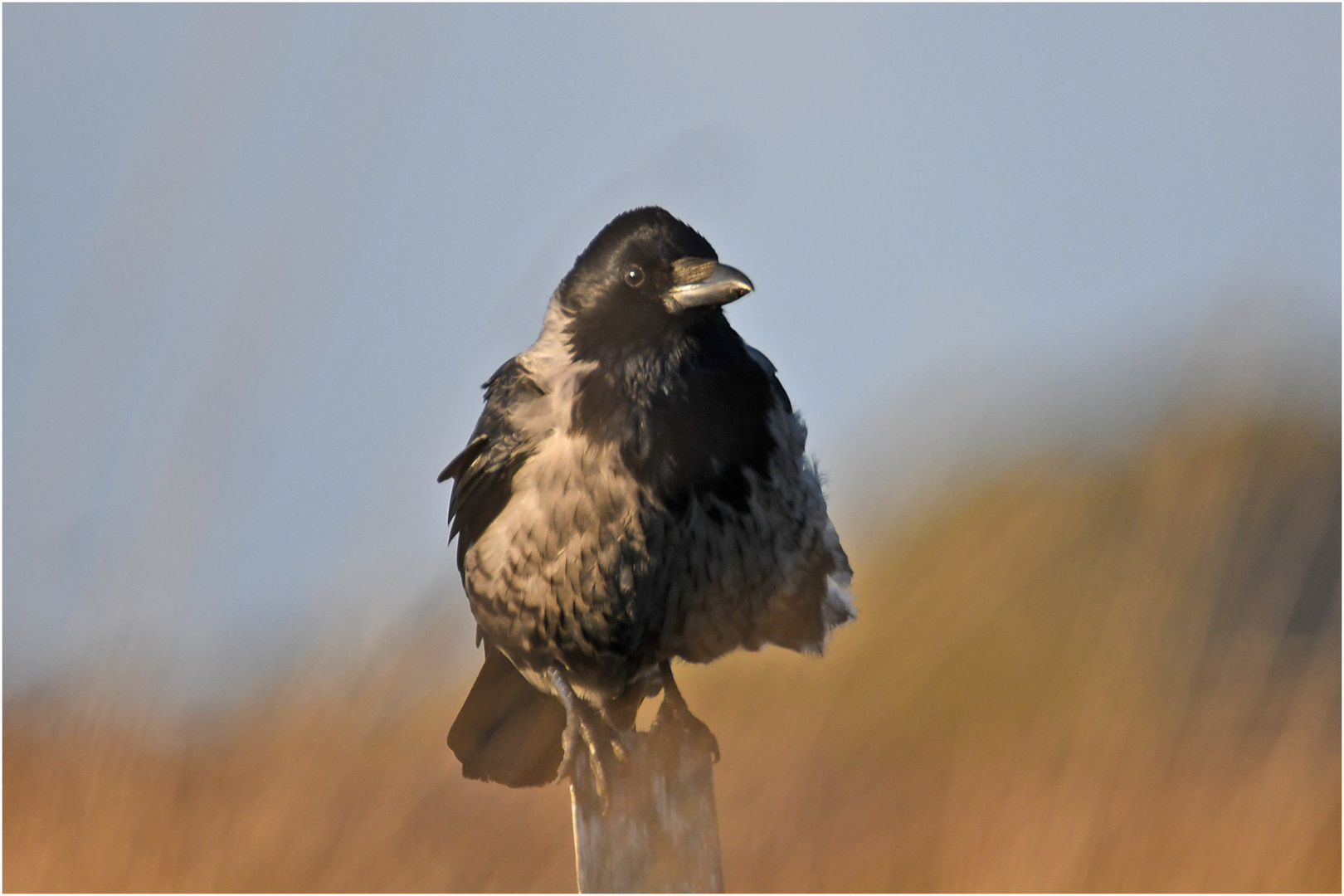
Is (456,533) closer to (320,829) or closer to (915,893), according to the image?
(320,829)

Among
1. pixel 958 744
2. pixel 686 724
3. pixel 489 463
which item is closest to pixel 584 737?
pixel 686 724

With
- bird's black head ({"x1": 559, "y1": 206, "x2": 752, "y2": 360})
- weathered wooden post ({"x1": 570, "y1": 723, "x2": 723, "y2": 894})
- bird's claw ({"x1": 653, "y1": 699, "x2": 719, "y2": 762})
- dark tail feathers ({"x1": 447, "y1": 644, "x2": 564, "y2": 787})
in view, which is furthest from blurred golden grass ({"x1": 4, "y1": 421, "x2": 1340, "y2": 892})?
bird's black head ({"x1": 559, "y1": 206, "x2": 752, "y2": 360})

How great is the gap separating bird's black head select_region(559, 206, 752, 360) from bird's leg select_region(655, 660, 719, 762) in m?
0.89

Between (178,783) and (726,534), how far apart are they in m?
1.49

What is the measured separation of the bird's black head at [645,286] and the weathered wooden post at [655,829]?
3.39 feet

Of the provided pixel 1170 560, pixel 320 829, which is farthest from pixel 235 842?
pixel 1170 560

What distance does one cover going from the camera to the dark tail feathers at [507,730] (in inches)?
131

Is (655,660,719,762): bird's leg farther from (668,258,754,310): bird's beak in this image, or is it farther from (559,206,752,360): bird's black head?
(668,258,754,310): bird's beak

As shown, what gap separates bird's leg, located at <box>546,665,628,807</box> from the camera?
2598 mm

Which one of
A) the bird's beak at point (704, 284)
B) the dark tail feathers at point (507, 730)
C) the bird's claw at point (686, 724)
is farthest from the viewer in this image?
the dark tail feathers at point (507, 730)

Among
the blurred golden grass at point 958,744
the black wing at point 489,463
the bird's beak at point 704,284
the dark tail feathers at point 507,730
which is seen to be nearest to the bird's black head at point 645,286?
the bird's beak at point 704,284

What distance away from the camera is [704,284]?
285 centimetres

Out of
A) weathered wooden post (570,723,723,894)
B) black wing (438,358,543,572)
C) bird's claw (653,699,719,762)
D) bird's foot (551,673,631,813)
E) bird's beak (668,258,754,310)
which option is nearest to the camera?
weathered wooden post (570,723,723,894)

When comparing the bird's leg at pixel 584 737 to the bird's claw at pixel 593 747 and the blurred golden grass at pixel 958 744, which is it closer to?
the bird's claw at pixel 593 747
